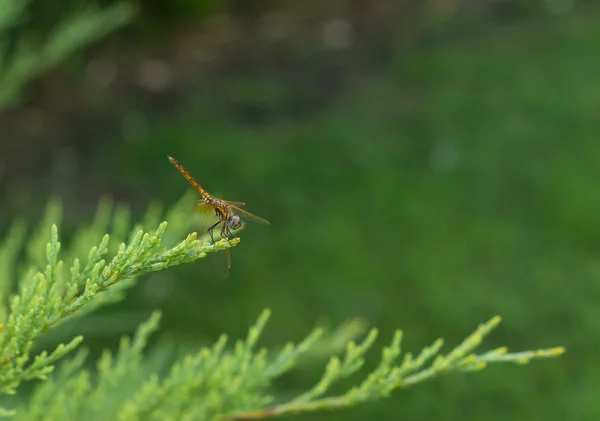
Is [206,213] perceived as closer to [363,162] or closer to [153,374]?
[153,374]

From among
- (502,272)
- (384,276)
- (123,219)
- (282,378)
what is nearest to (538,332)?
(502,272)

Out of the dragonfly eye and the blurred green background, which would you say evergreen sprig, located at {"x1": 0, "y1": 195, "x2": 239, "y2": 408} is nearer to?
the dragonfly eye

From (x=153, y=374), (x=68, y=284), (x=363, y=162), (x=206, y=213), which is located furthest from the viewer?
(x=363, y=162)

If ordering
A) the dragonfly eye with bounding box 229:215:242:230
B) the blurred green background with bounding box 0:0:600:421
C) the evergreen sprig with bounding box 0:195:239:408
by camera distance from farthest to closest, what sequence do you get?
the blurred green background with bounding box 0:0:600:421
the dragonfly eye with bounding box 229:215:242:230
the evergreen sprig with bounding box 0:195:239:408

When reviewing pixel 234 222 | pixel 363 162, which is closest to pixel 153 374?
pixel 234 222

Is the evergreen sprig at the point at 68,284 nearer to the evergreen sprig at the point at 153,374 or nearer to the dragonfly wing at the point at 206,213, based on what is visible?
the evergreen sprig at the point at 153,374

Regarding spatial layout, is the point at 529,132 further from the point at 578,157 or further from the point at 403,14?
the point at 403,14

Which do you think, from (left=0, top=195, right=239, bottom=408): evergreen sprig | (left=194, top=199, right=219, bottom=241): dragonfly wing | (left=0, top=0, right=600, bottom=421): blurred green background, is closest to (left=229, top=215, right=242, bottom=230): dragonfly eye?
(left=194, top=199, right=219, bottom=241): dragonfly wing

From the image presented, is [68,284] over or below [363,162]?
below

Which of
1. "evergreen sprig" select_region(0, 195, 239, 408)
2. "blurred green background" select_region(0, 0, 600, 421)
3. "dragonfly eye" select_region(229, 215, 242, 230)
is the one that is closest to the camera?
"evergreen sprig" select_region(0, 195, 239, 408)
